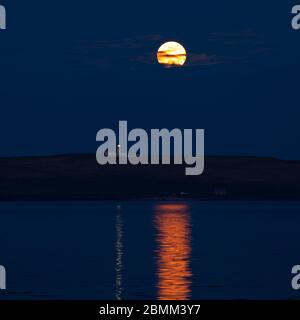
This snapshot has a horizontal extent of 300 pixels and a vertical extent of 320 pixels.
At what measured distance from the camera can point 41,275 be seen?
60.9 m

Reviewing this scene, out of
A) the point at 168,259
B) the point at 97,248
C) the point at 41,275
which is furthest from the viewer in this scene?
the point at 97,248

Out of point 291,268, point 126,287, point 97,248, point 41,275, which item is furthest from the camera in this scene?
point 97,248

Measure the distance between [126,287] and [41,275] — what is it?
9.20 metres
